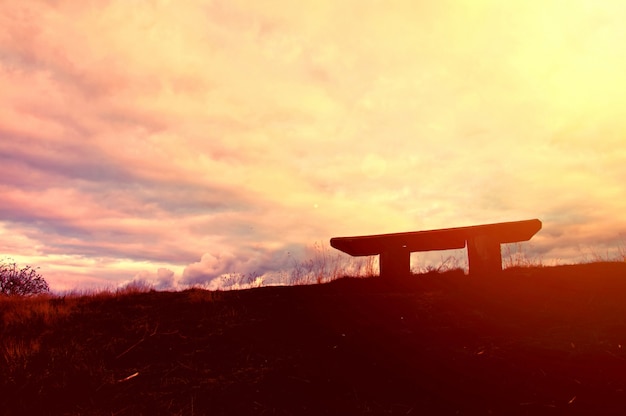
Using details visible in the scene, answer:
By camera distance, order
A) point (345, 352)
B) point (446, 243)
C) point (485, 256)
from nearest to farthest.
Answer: point (345, 352) < point (485, 256) < point (446, 243)

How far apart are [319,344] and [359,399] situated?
4.79 feet

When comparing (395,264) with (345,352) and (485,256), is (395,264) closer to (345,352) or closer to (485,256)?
(485,256)

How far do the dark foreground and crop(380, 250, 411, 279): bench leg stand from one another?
917 millimetres

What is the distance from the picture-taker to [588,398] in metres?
4.57

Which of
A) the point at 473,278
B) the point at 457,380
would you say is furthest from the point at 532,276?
the point at 457,380

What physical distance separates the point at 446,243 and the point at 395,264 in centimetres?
113

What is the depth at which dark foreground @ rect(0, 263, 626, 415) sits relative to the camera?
191 inches

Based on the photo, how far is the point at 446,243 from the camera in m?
9.61

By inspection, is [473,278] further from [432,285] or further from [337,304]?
[337,304]

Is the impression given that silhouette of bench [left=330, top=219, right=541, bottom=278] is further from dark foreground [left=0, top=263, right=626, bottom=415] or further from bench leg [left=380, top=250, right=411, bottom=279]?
dark foreground [left=0, top=263, right=626, bottom=415]

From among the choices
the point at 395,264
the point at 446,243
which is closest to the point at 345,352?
the point at 395,264

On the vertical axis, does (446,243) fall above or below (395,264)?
above

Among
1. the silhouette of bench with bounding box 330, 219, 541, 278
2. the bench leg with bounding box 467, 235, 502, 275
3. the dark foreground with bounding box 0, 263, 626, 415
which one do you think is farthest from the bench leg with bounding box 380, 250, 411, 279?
the bench leg with bounding box 467, 235, 502, 275

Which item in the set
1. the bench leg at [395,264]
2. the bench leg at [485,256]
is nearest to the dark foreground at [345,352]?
the bench leg at [485,256]
